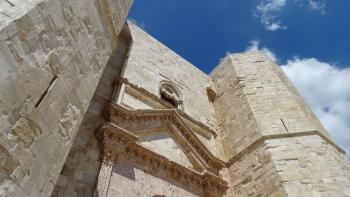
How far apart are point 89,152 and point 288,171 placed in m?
4.32

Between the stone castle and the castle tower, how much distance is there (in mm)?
30

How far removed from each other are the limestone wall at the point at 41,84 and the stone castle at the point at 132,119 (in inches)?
0.5

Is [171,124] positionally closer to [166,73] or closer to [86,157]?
[86,157]

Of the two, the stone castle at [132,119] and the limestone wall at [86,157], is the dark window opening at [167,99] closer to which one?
the stone castle at [132,119]

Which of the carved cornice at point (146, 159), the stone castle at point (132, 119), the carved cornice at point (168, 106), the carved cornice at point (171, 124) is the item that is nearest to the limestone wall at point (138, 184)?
the stone castle at point (132, 119)

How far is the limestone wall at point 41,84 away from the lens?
2365 mm

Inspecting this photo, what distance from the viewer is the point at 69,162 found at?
15.6ft

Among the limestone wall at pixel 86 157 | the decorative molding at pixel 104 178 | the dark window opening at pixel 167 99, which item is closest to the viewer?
the limestone wall at pixel 86 157

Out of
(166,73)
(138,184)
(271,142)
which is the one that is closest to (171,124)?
(138,184)

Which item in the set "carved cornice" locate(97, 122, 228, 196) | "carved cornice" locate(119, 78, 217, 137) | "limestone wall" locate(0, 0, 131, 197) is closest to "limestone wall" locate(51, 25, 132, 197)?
"carved cornice" locate(97, 122, 228, 196)

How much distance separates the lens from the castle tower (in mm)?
6109

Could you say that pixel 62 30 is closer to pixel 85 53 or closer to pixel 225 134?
pixel 85 53

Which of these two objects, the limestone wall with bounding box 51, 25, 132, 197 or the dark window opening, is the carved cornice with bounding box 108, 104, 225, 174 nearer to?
the limestone wall with bounding box 51, 25, 132, 197

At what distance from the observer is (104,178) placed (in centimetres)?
491
